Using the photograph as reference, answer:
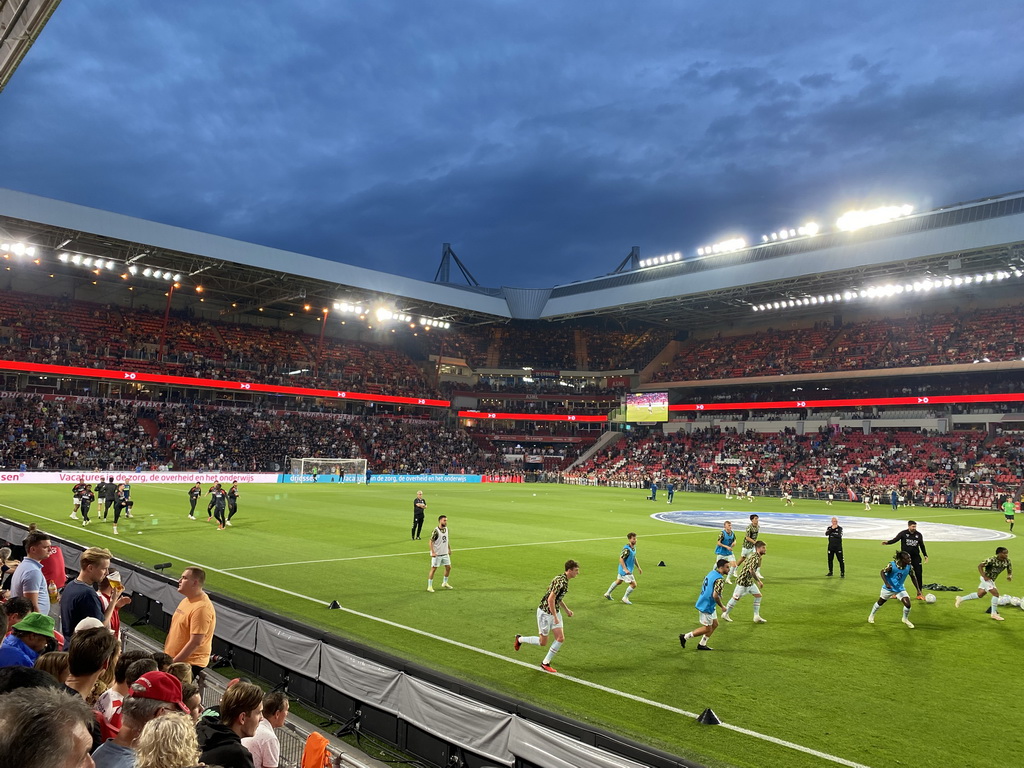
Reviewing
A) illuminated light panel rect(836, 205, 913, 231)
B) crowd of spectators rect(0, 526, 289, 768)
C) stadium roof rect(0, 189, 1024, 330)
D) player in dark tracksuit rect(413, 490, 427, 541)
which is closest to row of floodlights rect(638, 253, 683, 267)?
stadium roof rect(0, 189, 1024, 330)

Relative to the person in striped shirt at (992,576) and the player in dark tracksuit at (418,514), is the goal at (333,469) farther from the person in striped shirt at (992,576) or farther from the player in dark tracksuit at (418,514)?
the person in striped shirt at (992,576)

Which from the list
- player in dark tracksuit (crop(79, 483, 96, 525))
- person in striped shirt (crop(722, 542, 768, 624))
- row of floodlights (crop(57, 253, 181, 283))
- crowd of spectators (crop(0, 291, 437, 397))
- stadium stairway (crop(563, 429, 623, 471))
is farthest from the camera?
stadium stairway (crop(563, 429, 623, 471))

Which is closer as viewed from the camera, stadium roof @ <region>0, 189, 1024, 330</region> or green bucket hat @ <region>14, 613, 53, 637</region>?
green bucket hat @ <region>14, 613, 53, 637</region>

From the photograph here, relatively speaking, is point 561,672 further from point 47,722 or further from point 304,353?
point 304,353

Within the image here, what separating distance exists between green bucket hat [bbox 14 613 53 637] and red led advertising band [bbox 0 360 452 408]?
5649 centimetres

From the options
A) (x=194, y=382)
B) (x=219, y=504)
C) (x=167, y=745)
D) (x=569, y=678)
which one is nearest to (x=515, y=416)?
(x=194, y=382)

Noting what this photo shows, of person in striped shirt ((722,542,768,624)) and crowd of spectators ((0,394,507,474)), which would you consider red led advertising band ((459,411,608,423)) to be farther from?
person in striped shirt ((722,542,768,624))

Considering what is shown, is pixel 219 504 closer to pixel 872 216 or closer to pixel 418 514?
pixel 418 514

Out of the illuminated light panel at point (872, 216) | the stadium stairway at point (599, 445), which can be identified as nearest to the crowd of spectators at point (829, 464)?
the stadium stairway at point (599, 445)

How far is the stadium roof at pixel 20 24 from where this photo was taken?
496 inches

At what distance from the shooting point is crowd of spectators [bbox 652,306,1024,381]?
58438 millimetres

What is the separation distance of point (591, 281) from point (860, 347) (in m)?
27.6

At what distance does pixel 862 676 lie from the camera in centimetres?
1118

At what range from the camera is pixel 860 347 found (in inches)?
2628
